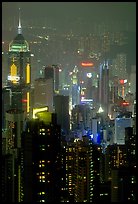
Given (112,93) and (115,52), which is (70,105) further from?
(115,52)

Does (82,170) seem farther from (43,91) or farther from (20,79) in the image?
(20,79)

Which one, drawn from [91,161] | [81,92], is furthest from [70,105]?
[91,161]

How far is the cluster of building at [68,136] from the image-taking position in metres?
2.76

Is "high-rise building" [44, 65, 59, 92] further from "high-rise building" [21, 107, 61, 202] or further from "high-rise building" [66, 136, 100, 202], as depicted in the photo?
"high-rise building" [21, 107, 61, 202]

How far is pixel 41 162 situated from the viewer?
2762 millimetres

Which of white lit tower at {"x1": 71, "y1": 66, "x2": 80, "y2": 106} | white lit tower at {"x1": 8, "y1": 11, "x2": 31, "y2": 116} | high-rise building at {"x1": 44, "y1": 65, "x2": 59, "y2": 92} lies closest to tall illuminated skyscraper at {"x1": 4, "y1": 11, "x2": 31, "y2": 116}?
white lit tower at {"x1": 8, "y1": 11, "x2": 31, "y2": 116}

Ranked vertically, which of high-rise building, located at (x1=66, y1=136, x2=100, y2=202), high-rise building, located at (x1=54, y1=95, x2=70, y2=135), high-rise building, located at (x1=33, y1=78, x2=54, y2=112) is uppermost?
high-rise building, located at (x1=33, y1=78, x2=54, y2=112)

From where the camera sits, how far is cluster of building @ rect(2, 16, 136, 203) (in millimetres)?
2764

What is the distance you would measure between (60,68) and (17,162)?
1.47m

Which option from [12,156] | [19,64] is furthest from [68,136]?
[19,64]

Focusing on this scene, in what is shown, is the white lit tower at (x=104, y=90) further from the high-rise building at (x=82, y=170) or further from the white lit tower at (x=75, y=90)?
the high-rise building at (x=82, y=170)

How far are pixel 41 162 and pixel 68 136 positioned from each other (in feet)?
3.78

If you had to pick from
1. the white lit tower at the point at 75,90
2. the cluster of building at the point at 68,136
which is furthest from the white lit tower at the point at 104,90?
the white lit tower at the point at 75,90

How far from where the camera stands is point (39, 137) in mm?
2811
